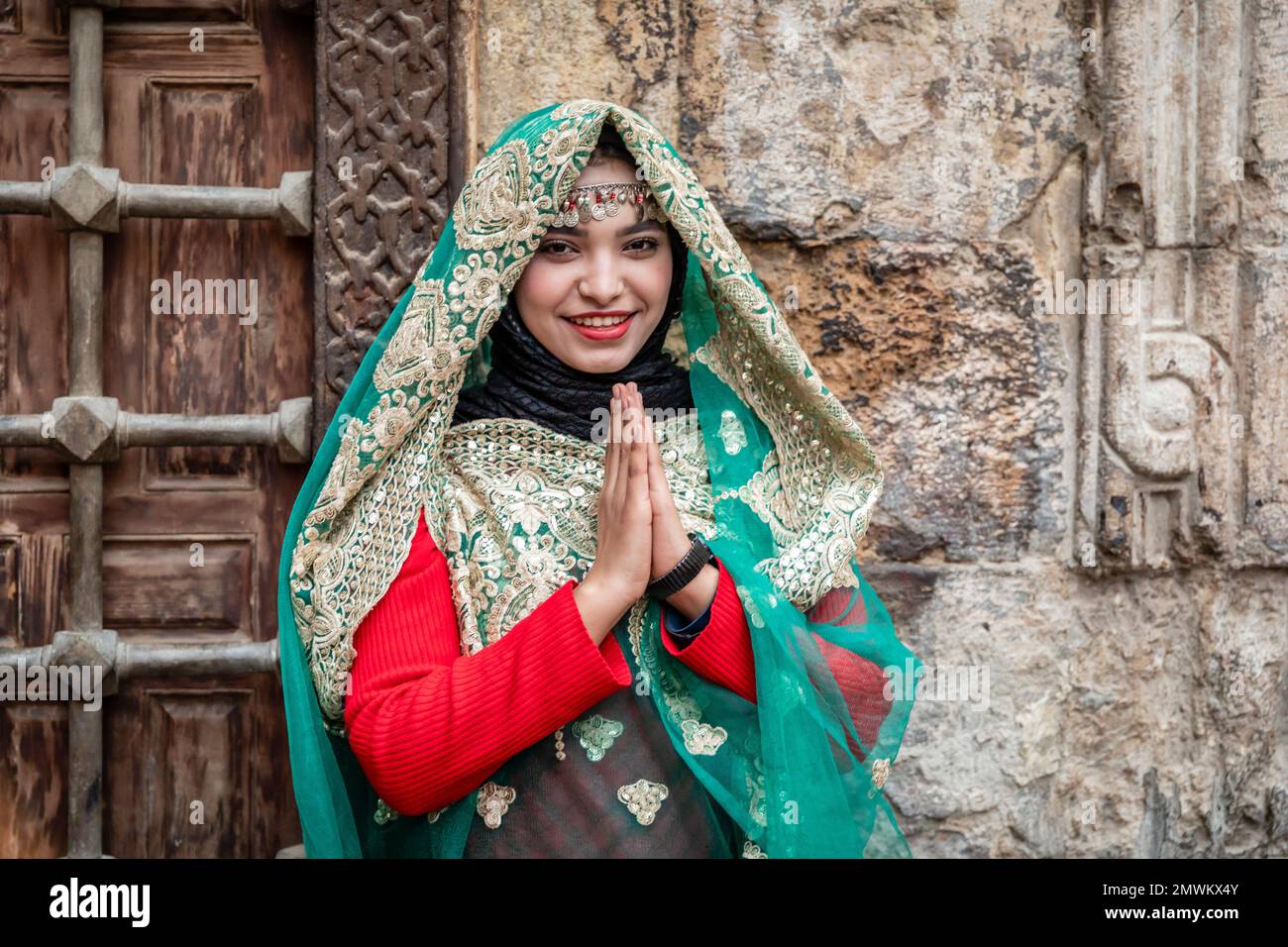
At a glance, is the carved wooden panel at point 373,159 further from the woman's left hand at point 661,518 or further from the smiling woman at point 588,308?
the woman's left hand at point 661,518

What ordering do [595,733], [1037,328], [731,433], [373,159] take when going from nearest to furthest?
1. [595,733]
2. [731,433]
3. [373,159]
4. [1037,328]

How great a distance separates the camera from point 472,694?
136 centimetres

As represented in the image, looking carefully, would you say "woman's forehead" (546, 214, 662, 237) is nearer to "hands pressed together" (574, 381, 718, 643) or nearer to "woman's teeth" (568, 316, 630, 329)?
"woman's teeth" (568, 316, 630, 329)

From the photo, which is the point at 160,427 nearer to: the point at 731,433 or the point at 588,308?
the point at 588,308

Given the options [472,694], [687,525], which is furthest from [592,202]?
[472,694]

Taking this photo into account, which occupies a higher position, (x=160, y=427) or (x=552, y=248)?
(x=552, y=248)

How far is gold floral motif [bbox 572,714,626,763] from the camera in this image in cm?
146

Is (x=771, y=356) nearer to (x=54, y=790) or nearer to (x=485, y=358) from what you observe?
(x=485, y=358)

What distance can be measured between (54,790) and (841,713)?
1.41m

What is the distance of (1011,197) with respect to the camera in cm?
210

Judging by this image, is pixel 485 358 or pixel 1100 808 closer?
pixel 485 358

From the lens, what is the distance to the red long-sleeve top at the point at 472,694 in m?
1.36

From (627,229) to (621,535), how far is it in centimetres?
39

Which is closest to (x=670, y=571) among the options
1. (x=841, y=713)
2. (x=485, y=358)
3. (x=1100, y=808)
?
(x=841, y=713)
